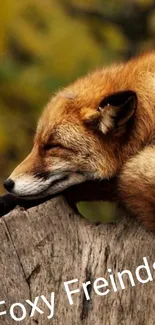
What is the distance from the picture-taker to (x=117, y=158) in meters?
6.19

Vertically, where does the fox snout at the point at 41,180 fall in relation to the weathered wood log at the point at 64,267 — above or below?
above

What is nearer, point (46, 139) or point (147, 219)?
point (147, 219)

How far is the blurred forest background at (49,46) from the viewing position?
42.5ft

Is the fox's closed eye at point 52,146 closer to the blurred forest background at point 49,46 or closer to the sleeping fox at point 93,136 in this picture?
the sleeping fox at point 93,136

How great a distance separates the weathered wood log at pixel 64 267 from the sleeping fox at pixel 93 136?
1.98 ft

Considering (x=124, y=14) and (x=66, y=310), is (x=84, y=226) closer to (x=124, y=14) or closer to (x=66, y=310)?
(x=66, y=310)

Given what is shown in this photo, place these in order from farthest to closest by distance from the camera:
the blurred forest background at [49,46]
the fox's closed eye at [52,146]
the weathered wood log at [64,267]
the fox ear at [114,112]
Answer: the blurred forest background at [49,46]
the fox's closed eye at [52,146]
the fox ear at [114,112]
the weathered wood log at [64,267]

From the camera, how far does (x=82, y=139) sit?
20.6 ft

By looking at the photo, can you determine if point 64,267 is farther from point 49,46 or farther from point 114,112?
point 49,46

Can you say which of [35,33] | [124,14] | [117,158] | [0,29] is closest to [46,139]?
[117,158]

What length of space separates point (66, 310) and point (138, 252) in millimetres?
578

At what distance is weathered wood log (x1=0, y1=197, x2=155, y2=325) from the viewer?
17.5 ft

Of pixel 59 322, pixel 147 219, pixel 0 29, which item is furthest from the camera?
pixel 0 29

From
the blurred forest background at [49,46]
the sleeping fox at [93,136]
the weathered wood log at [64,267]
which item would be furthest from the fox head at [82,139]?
the blurred forest background at [49,46]
